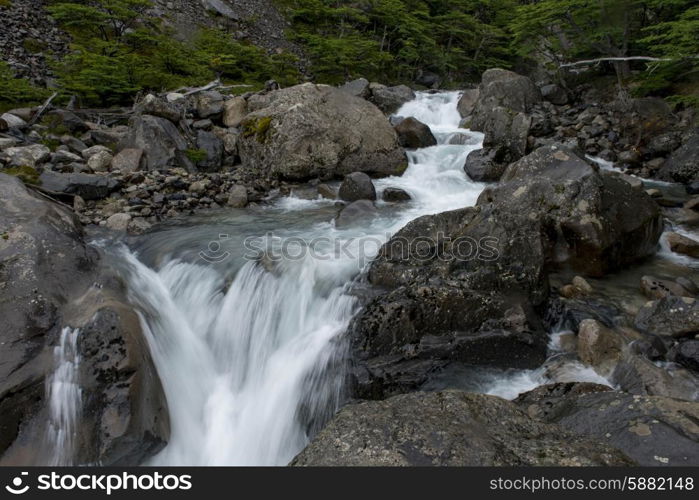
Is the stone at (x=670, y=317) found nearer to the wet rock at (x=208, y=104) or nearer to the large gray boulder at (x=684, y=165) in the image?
the large gray boulder at (x=684, y=165)

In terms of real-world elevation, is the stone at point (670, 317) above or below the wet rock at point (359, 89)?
below

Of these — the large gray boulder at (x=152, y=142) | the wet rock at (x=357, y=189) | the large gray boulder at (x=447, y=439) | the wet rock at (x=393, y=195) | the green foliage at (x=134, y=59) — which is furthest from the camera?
the green foliage at (x=134, y=59)

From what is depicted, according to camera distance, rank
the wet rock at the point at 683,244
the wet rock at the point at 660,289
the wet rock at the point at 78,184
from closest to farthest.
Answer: the wet rock at the point at 660,289, the wet rock at the point at 683,244, the wet rock at the point at 78,184

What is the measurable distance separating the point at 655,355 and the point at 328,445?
4731 millimetres

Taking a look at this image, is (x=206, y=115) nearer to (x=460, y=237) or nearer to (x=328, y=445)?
(x=460, y=237)

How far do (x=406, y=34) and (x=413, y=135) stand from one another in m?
16.6

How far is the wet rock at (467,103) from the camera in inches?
781

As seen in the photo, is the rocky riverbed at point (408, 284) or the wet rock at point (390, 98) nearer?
the rocky riverbed at point (408, 284)

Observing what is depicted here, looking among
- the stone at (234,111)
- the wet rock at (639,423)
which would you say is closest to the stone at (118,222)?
the stone at (234,111)

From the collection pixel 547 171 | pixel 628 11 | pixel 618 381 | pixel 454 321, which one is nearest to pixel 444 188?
pixel 547 171

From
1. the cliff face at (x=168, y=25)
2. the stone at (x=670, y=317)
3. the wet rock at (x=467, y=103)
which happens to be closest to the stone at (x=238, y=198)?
the stone at (x=670, y=317)

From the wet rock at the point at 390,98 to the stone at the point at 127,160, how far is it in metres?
11.6
